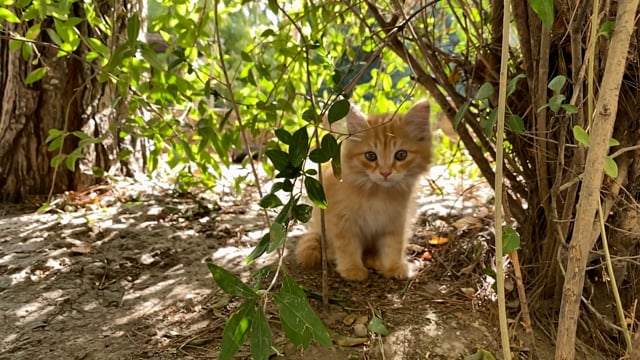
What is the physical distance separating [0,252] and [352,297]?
1362 millimetres

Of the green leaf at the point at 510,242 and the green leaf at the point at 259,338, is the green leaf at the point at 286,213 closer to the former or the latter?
the green leaf at the point at 259,338

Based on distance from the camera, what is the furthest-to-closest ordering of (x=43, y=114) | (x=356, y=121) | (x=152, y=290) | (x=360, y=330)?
(x=43, y=114)
(x=356, y=121)
(x=152, y=290)
(x=360, y=330)

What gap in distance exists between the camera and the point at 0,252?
190 cm

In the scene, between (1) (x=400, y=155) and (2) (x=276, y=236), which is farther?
(1) (x=400, y=155)

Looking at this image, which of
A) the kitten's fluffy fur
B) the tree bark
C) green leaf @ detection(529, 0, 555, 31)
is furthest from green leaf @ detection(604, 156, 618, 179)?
the kitten's fluffy fur

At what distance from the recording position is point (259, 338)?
0.85m

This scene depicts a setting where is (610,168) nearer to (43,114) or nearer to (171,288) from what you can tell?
(171,288)

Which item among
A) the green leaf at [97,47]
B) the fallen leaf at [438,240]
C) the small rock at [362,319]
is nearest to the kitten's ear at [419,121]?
the fallen leaf at [438,240]

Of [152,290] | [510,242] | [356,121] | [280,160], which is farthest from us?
[356,121]

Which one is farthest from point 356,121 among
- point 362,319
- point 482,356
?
point 482,356

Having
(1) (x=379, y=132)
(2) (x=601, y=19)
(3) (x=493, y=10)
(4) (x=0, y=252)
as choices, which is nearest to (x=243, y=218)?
(1) (x=379, y=132)

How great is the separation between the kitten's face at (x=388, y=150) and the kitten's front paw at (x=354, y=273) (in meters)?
0.35

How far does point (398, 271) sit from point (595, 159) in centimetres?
120

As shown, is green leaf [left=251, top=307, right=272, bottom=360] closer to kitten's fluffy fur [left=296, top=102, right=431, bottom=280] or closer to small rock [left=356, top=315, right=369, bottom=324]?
small rock [left=356, top=315, right=369, bottom=324]
